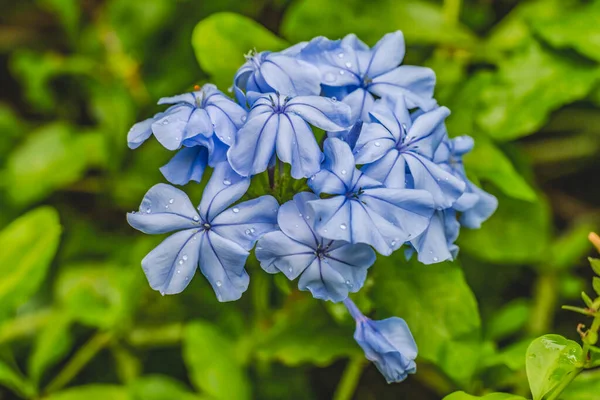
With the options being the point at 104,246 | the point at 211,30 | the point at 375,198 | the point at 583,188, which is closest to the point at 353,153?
the point at 375,198

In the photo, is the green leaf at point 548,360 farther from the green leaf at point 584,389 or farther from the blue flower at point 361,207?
the blue flower at point 361,207

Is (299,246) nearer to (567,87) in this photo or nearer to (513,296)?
(567,87)

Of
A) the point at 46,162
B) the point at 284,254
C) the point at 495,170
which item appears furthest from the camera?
the point at 46,162

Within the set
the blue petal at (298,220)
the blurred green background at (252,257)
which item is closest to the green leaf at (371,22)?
the blurred green background at (252,257)

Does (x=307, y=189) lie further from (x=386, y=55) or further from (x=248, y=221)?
(x=386, y=55)

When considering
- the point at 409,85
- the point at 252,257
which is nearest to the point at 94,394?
the point at 252,257

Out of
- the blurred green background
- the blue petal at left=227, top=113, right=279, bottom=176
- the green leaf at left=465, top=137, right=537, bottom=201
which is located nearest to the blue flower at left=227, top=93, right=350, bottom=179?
the blue petal at left=227, top=113, right=279, bottom=176
